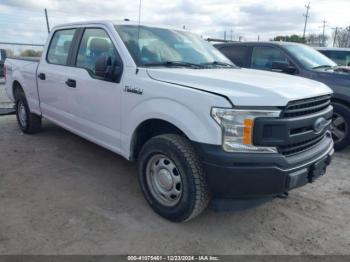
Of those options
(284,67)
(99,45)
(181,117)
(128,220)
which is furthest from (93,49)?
(284,67)

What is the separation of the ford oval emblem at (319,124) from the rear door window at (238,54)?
3.84 metres

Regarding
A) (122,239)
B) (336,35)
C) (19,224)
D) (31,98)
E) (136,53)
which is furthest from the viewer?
(336,35)

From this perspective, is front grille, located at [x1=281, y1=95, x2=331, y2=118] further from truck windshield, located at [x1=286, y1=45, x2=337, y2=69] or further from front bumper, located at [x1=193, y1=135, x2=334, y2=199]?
truck windshield, located at [x1=286, y1=45, x2=337, y2=69]

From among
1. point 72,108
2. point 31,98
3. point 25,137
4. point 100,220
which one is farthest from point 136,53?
point 25,137

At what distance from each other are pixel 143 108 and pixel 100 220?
3.79ft

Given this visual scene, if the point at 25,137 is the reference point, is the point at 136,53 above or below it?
above

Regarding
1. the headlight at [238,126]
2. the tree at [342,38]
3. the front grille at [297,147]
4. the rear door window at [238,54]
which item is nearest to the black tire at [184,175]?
the headlight at [238,126]

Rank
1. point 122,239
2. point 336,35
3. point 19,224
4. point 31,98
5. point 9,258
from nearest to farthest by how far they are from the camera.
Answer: point 9,258, point 122,239, point 19,224, point 31,98, point 336,35

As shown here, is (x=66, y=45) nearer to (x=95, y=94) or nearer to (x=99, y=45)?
(x=99, y=45)

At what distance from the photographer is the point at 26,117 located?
6.23 metres

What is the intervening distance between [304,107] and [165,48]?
170 centimetres

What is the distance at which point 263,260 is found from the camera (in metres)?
2.74

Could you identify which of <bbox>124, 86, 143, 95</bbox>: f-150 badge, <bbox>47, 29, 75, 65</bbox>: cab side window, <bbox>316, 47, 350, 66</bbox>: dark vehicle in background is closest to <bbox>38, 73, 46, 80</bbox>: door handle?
<bbox>47, 29, 75, 65</bbox>: cab side window

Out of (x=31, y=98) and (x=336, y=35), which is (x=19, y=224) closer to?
(x=31, y=98)
